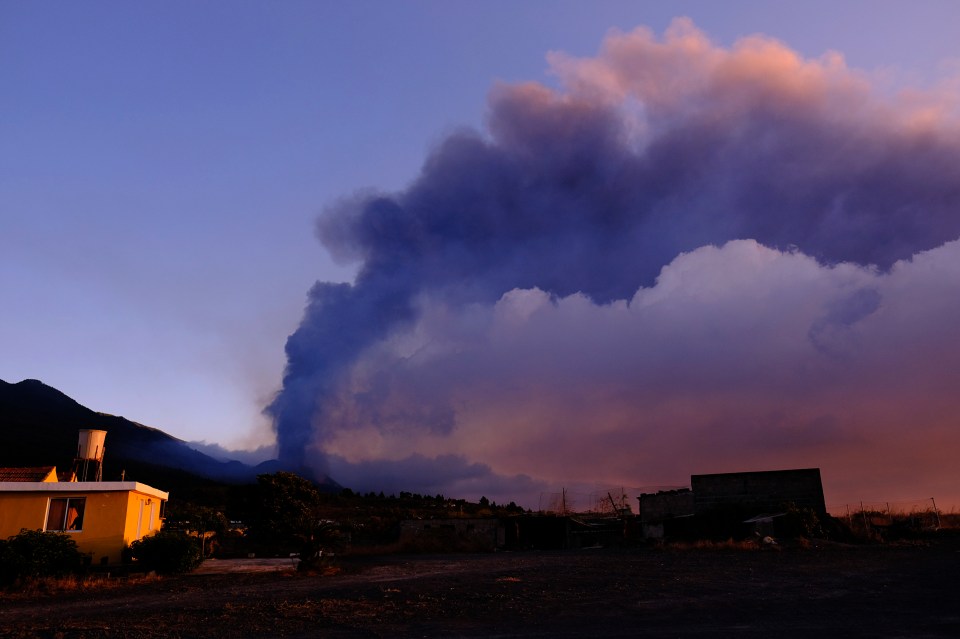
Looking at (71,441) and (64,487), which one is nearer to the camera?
(64,487)

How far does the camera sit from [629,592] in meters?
20.3

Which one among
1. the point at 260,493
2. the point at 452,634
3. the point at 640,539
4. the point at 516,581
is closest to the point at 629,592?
the point at 516,581

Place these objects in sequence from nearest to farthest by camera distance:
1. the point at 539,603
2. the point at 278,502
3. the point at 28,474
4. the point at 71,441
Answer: the point at 539,603, the point at 28,474, the point at 278,502, the point at 71,441

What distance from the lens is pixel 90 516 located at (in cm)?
2898

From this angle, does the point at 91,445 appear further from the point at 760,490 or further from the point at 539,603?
the point at 760,490

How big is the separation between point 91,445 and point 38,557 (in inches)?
384

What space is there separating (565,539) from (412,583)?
35554mm

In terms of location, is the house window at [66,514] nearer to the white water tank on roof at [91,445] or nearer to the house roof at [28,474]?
the house roof at [28,474]

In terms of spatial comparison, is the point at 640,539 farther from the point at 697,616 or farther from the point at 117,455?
the point at 117,455

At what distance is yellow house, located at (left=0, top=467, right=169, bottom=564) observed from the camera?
93.4 ft

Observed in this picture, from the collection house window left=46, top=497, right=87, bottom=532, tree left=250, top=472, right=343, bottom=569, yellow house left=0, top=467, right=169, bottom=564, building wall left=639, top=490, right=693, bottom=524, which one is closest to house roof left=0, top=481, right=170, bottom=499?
yellow house left=0, top=467, right=169, bottom=564

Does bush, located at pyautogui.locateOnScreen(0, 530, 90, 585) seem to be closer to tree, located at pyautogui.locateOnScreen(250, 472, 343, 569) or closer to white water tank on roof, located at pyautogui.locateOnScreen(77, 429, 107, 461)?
white water tank on roof, located at pyautogui.locateOnScreen(77, 429, 107, 461)

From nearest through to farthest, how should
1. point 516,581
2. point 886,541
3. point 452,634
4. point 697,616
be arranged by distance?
point 452,634, point 697,616, point 516,581, point 886,541

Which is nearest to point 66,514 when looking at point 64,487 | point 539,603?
point 64,487
